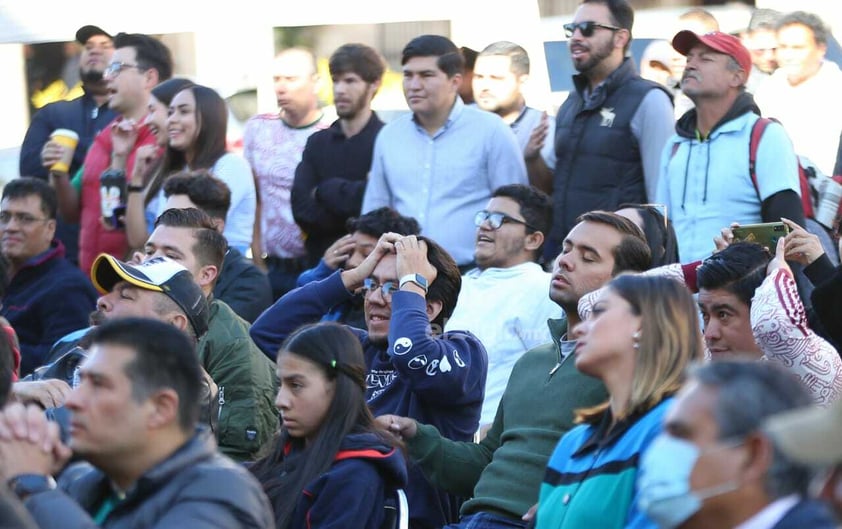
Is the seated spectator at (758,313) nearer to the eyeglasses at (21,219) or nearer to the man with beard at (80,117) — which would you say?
the eyeglasses at (21,219)

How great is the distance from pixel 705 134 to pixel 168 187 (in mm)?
2807

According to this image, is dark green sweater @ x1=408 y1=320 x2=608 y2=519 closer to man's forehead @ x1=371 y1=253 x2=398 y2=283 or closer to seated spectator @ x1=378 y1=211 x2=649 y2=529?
seated spectator @ x1=378 y1=211 x2=649 y2=529

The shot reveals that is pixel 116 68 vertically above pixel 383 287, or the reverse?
pixel 116 68

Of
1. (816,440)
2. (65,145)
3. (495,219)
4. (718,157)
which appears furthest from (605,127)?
(816,440)

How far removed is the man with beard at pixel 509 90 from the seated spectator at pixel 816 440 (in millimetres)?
5884

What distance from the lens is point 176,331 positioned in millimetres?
3750

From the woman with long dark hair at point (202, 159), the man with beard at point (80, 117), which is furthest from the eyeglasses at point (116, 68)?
the woman with long dark hair at point (202, 159)

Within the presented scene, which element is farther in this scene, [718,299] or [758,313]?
[718,299]

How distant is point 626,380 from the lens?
13.6ft

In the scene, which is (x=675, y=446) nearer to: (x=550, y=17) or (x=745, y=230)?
(x=745, y=230)

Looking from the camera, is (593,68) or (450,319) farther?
(593,68)

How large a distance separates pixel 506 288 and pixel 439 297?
0.73 metres

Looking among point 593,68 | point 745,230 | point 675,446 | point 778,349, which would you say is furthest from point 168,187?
point 675,446

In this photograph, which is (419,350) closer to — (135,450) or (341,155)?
(135,450)
